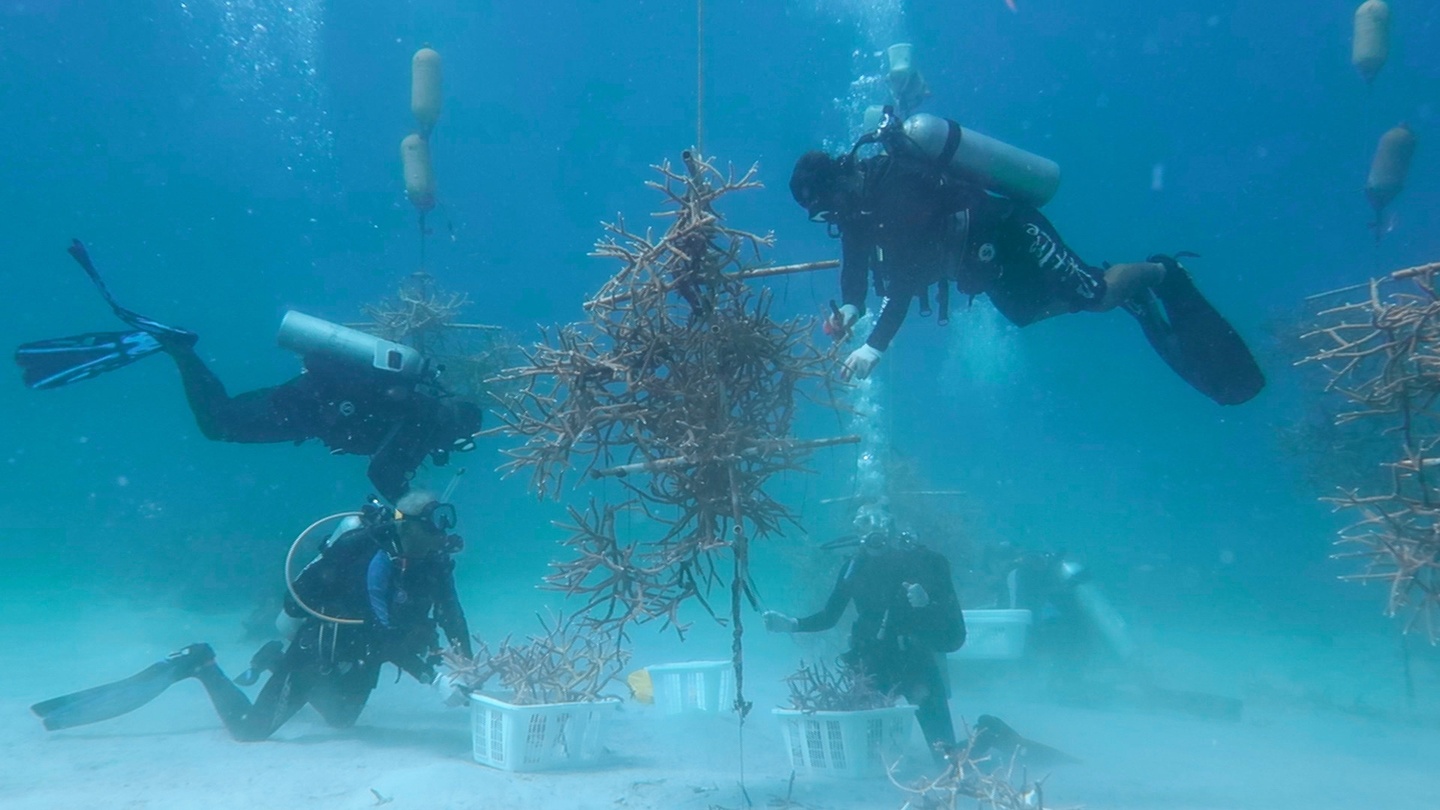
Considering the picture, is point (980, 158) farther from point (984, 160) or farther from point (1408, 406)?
point (1408, 406)

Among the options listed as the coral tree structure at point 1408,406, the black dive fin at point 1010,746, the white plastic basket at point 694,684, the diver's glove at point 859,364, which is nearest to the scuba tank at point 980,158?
the diver's glove at point 859,364

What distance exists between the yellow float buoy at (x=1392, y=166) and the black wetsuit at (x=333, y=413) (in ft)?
41.0

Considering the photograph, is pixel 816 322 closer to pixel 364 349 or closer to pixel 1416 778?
pixel 364 349

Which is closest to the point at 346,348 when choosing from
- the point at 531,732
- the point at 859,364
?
the point at 531,732

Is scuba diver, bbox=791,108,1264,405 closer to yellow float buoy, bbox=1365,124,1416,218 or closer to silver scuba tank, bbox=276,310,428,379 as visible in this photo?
silver scuba tank, bbox=276,310,428,379

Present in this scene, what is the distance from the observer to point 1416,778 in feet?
28.3

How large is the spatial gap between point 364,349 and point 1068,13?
136 ft

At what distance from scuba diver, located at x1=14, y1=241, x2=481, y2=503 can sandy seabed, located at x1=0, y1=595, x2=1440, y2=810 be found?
112 inches

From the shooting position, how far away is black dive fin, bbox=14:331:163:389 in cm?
750

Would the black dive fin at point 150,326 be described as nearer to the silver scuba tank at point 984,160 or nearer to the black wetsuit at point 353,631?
the black wetsuit at point 353,631

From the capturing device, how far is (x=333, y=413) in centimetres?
776

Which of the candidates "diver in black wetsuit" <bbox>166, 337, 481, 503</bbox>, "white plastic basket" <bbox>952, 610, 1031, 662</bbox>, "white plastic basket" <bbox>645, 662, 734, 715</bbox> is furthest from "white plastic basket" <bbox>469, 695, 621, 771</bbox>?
"white plastic basket" <bbox>952, 610, 1031, 662</bbox>

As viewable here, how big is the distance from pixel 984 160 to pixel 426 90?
900 cm

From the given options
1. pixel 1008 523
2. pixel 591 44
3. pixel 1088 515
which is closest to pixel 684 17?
pixel 591 44
